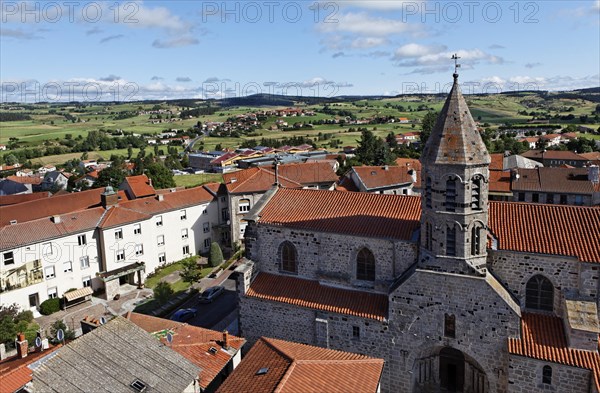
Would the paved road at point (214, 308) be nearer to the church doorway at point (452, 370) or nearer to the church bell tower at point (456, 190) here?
the church doorway at point (452, 370)

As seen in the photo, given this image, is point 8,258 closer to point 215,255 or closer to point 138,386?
point 215,255

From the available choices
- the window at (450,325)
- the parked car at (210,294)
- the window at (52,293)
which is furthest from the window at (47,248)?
the window at (450,325)

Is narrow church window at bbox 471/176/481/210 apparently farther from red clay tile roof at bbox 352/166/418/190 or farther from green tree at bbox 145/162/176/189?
green tree at bbox 145/162/176/189

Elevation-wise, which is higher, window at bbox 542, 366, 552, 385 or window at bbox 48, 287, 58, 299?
window at bbox 542, 366, 552, 385

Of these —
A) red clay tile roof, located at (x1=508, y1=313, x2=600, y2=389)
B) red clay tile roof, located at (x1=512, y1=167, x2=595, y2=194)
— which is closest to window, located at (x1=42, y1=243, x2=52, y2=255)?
red clay tile roof, located at (x1=508, y1=313, x2=600, y2=389)

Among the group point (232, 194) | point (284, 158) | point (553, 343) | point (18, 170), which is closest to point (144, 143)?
point (18, 170)

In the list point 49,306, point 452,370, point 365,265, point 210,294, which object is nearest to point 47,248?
point 49,306

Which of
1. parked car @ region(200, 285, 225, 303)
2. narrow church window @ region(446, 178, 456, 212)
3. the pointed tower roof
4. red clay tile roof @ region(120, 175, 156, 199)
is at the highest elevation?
the pointed tower roof
